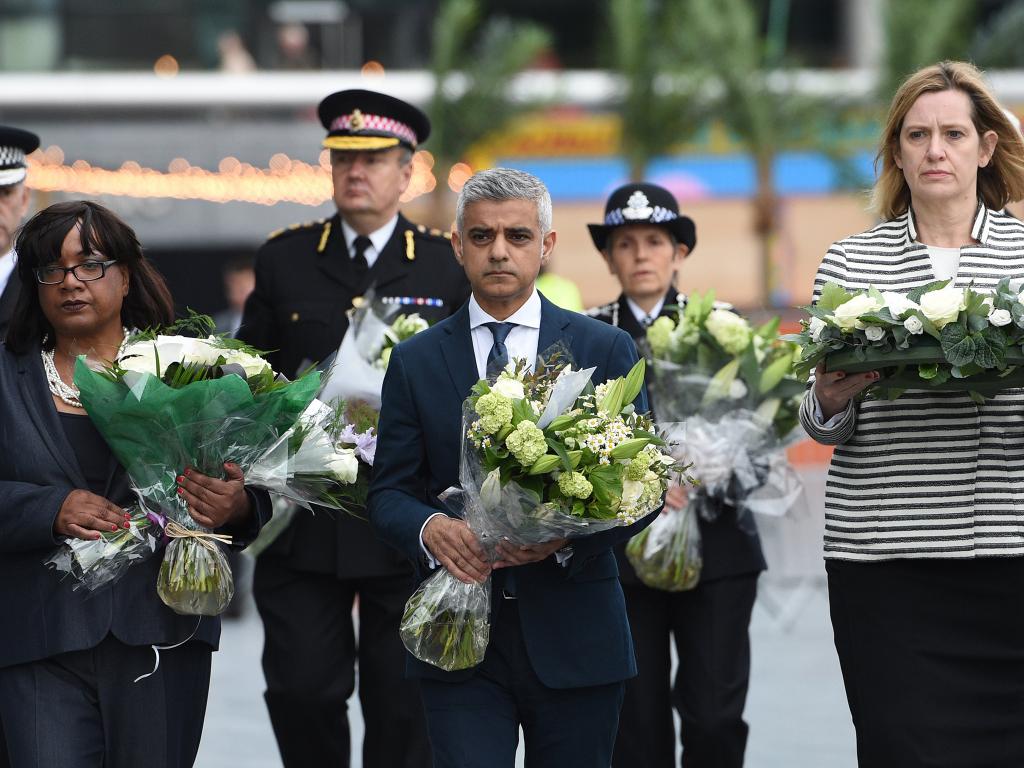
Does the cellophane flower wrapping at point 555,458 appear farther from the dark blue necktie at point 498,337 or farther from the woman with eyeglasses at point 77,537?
the woman with eyeglasses at point 77,537

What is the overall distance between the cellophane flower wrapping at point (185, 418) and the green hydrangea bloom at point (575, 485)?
2.96 ft

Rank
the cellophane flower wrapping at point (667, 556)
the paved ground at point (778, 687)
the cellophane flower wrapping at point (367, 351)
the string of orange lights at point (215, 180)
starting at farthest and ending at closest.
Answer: the string of orange lights at point (215, 180) → the paved ground at point (778, 687) → the cellophane flower wrapping at point (667, 556) → the cellophane flower wrapping at point (367, 351)

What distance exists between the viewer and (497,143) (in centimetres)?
2462

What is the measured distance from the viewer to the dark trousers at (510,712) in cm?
436

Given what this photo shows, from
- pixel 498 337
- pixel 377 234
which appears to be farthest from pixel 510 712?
pixel 377 234

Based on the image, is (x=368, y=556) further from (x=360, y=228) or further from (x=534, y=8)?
(x=534, y=8)

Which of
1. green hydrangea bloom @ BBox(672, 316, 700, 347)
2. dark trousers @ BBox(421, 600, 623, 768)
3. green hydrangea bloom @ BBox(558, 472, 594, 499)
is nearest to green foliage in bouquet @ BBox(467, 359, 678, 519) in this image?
green hydrangea bloom @ BBox(558, 472, 594, 499)

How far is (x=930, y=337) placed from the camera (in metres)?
4.32

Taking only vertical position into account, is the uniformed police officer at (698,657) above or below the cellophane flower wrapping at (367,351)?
below

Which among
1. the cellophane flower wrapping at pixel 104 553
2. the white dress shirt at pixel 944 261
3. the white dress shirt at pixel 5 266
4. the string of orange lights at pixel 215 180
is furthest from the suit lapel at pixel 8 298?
the string of orange lights at pixel 215 180

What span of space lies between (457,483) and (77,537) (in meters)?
1.02

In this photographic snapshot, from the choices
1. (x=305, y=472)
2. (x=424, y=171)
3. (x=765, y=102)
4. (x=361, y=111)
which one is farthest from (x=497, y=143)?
(x=305, y=472)

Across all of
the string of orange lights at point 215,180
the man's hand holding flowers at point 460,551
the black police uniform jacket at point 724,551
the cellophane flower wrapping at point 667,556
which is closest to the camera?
the man's hand holding flowers at point 460,551

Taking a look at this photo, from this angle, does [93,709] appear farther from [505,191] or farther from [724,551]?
[724,551]
